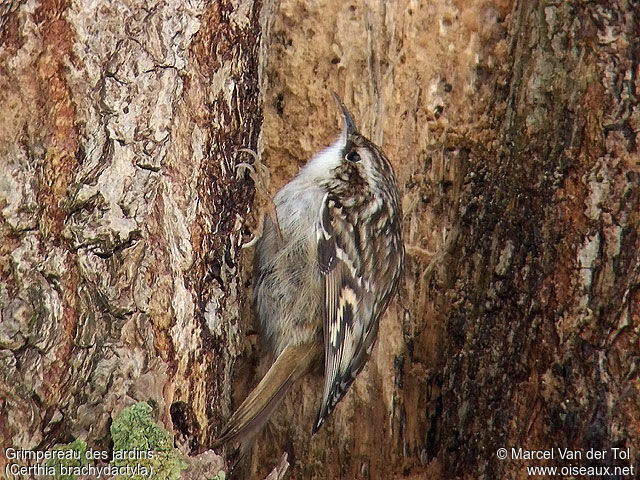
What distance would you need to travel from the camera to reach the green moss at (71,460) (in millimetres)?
1694

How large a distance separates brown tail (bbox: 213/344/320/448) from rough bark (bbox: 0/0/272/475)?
0.17 m

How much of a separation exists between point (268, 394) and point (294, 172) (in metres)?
0.79

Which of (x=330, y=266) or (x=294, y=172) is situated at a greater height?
(x=294, y=172)

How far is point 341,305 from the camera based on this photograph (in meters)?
2.41

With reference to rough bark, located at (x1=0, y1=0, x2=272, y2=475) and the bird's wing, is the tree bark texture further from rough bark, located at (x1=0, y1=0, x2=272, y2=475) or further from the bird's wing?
the bird's wing

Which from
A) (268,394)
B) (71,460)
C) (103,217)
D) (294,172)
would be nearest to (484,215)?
(294,172)

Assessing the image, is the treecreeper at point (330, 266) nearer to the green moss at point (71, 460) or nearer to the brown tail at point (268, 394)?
the brown tail at point (268, 394)

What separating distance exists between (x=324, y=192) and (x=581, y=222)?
0.80 metres

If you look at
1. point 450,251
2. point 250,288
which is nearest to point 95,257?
point 250,288

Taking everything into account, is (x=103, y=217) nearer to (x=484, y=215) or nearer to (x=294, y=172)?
(x=294, y=172)

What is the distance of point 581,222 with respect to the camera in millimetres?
2307

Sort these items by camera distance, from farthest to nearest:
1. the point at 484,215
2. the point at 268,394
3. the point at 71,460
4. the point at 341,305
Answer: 1. the point at 484,215
2. the point at 341,305
3. the point at 268,394
4. the point at 71,460

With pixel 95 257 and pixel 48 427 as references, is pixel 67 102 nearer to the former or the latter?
pixel 95 257

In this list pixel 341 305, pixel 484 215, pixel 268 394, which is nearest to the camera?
pixel 268 394
